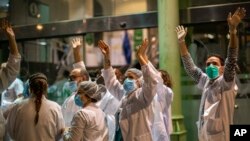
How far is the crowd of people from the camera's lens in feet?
11.9

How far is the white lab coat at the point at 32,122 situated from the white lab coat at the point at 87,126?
0.54ft

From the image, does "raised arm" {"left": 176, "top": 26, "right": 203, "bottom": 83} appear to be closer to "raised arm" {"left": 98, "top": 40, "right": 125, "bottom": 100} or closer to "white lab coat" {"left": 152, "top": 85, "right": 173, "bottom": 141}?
"white lab coat" {"left": 152, "top": 85, "right": 173, "bottom": 141}

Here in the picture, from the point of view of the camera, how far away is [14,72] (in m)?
3.87

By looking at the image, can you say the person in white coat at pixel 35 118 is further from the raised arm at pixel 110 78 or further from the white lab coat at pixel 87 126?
the raised arm at pixel 110 78

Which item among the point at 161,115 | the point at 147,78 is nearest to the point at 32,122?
the point at 147,78

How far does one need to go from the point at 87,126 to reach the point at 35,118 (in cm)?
52

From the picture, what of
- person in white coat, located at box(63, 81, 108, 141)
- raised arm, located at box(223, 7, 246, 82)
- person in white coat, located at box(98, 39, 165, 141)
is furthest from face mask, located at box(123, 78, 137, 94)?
raised arm, located at box(223, 7, 246, 82)

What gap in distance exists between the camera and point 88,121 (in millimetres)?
3502

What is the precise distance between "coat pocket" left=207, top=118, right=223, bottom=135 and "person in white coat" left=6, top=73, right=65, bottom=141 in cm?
162

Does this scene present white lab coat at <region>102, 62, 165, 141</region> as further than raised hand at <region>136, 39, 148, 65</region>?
Yes

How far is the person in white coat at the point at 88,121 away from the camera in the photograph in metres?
3.47

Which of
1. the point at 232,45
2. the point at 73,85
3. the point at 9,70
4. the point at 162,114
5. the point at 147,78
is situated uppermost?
the point at 232,45

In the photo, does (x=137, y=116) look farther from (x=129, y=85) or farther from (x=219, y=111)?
(x=219, y=111)

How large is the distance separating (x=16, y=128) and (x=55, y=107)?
1.36 ft
